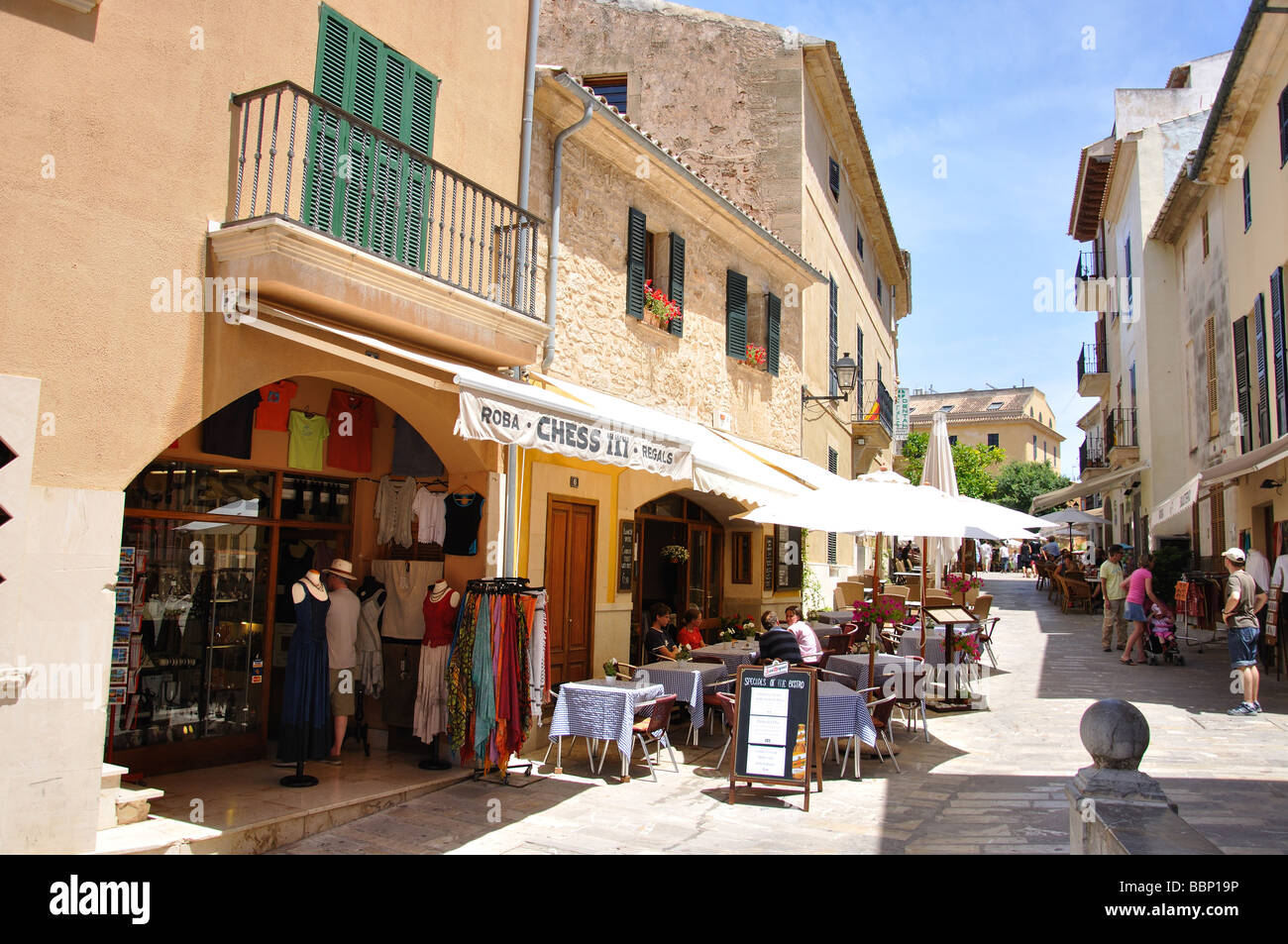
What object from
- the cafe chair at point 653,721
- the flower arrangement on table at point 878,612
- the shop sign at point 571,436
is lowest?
the cafe chair at point 653,721

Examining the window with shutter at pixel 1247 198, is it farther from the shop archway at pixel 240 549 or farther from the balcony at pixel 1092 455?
the balcony at pixel 1092 455

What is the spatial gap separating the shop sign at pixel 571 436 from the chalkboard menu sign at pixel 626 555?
2837mm

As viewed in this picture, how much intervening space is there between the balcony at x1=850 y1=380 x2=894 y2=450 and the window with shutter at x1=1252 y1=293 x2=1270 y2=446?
9.47 meters

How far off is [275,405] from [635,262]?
532 centimetres

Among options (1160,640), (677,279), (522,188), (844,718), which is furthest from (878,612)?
(1160,640)

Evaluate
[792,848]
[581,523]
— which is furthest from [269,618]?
[792,848]

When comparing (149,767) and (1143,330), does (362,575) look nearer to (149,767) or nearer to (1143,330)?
(149,767)

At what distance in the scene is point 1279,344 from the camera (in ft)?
45.8

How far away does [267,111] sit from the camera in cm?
688

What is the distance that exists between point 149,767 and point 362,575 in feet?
8.56

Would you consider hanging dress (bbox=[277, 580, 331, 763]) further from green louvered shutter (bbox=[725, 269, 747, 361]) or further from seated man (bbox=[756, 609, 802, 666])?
green louvered shutter (bbox=[725, 269, 747, 361])

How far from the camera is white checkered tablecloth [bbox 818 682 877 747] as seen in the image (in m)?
8.10

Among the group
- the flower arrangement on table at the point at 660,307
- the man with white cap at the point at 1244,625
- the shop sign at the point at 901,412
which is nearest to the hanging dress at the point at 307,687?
the flower arrangement on table at the point at 660,307

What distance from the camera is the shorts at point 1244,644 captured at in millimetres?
10773
